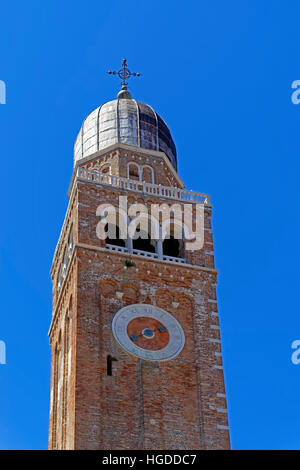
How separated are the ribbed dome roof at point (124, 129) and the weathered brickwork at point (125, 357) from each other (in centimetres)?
526

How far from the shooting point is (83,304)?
4022cm

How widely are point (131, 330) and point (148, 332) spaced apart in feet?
2.22

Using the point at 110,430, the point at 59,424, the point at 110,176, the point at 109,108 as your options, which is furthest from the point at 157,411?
the point at 109,108

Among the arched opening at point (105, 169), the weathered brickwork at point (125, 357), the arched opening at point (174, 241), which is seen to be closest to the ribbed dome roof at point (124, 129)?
the arched opening at point (105, 169)

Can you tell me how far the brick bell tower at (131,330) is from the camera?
37.8 m

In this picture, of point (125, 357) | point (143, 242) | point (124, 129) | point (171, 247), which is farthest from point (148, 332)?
point (124, 129)

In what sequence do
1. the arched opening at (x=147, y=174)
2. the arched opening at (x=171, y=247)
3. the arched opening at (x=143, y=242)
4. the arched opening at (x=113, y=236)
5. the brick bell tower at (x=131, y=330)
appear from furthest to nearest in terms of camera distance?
the arched opening at (x=147, y=174), the arched opening at (x=171, y=247), the arched opening at (x=143, y=242), the arched opening at (x=113, y=236), the brick bell tower at (x=131, y=330)

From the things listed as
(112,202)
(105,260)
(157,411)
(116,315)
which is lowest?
(157,411)

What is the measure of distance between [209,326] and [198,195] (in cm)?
729

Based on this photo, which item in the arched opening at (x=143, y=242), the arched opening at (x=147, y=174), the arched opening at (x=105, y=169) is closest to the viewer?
the arched opening at (x=143, y=242)

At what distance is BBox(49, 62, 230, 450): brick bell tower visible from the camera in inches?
1489

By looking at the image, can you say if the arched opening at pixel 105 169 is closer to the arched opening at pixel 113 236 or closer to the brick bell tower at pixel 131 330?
the brick bell tower at pixel 131 330

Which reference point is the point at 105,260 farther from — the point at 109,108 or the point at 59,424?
the point at 109,108
